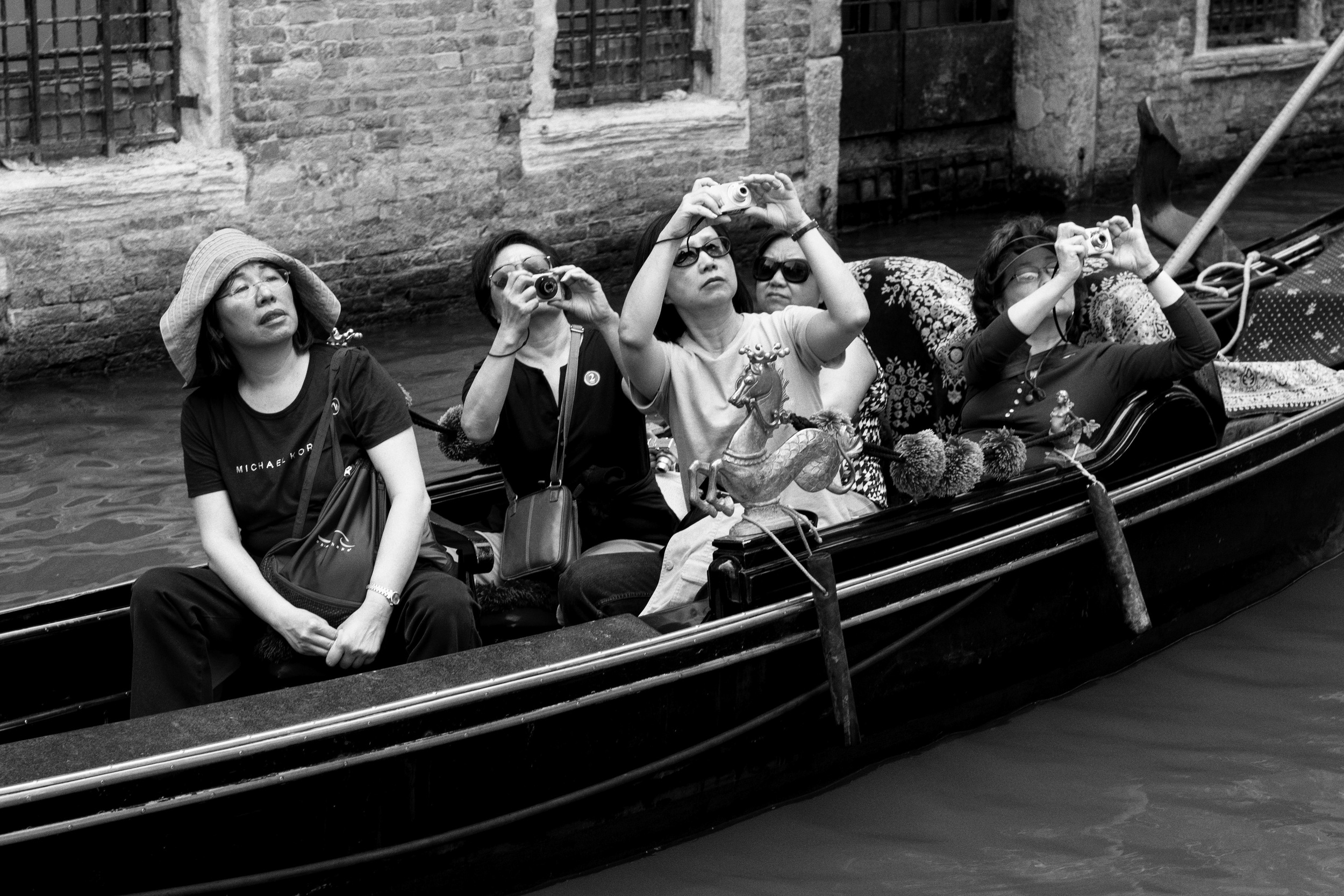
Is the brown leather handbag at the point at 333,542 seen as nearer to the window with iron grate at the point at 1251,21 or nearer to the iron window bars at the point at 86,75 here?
the iron window bars at the point at 86,75

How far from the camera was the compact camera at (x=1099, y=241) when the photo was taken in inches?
143

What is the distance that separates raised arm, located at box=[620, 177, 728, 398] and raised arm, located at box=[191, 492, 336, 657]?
771 millimetres

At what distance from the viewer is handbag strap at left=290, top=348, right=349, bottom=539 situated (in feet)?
10.5

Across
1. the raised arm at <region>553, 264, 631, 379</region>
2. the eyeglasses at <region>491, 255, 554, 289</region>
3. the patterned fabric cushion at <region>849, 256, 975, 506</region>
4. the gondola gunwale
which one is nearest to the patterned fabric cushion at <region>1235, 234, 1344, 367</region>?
the gondola gunwale

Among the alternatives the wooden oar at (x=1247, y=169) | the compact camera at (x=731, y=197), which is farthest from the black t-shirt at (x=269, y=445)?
the wooden oar at (x=1247, y=169)

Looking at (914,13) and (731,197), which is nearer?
(731,197)

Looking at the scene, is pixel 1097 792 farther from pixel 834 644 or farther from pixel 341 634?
pixel 341 634

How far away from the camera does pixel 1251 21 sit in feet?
36.8

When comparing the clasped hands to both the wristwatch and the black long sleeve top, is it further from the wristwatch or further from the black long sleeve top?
the black long sleeve top

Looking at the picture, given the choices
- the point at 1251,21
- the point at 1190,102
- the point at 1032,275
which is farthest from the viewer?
the point at 1251,21

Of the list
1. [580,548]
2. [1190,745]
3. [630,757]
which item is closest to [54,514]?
[580,548]

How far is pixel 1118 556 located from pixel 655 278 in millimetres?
1256

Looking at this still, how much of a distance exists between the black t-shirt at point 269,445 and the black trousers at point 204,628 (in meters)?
0.14

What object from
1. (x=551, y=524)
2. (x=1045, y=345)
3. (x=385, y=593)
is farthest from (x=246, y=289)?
(x=1045, y=345)
